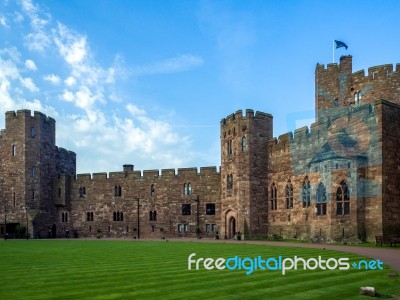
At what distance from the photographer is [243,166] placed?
Answer: 155 feet

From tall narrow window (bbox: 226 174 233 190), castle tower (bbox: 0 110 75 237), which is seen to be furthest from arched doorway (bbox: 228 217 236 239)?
castle tower (bbox: 0 110 75 237)

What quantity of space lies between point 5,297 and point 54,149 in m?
53.6

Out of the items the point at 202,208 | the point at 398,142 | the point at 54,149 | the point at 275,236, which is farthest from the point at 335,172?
the point at 54,149

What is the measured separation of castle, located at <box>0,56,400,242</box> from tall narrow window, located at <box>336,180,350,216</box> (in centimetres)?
8

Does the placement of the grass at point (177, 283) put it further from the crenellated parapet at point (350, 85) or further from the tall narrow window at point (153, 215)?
the tall narrow window at point (153, 215)

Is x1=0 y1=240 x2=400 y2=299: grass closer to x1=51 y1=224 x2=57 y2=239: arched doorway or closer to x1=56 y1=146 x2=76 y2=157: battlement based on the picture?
x1=51 y1=224 x2=57 y2=239: arched doorway

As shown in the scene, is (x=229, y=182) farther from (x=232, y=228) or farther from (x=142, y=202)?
(x=142, y=202)

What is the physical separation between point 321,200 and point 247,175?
1012cm

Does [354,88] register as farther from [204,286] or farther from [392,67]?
[204,286]

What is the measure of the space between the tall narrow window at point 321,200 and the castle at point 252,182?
0.09 metres

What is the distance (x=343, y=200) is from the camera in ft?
117

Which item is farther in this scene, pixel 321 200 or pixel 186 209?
pixel 186 209

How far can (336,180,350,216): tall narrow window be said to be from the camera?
1406 inches

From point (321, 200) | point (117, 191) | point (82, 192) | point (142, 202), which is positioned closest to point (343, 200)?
point (321, 200)
